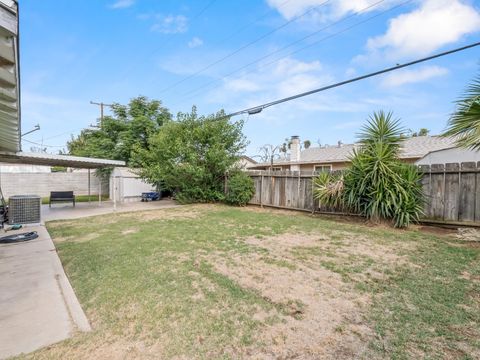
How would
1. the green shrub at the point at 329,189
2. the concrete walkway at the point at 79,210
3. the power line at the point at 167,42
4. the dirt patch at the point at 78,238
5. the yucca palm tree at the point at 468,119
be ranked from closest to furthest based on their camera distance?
the yucca palm tree at the point at 468,119
the dirt patch at the point at 78,238
the green shrub at the point at 329,189
the concrete walkway at the point at 79,210
the power line at the point at 167,42

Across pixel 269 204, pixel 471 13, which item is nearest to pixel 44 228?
pixel 269 204

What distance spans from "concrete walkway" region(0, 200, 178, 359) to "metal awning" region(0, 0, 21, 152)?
2.41 meters

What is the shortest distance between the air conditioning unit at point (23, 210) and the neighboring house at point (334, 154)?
12.3m

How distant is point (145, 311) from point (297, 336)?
156cm

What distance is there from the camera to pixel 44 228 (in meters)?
7.12

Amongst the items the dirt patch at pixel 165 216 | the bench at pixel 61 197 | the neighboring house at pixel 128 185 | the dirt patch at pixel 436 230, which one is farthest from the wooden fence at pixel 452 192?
the bench at pixel 61 197


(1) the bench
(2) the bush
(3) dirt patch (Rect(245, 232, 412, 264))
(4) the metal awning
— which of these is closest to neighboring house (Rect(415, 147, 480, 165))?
(3) dirt patch (Rect(245, 232, 412, 264))

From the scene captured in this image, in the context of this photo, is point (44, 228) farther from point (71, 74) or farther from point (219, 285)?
point (71, 74)

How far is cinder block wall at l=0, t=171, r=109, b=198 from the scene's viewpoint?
15820 mm

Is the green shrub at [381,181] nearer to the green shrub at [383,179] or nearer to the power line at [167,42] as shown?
the green shrub at [383,179]

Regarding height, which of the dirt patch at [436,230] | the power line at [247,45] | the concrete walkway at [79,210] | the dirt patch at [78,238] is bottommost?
the concrete walkway at [79,210]

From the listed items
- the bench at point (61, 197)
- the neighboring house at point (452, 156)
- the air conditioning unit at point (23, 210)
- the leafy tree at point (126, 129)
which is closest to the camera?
the air conditioning unit at point (23, 210)

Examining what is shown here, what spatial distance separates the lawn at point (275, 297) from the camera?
2.07 m

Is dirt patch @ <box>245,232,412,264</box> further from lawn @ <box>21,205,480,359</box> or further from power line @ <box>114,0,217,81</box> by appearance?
power line @ <box>114,0,217,81</box>
